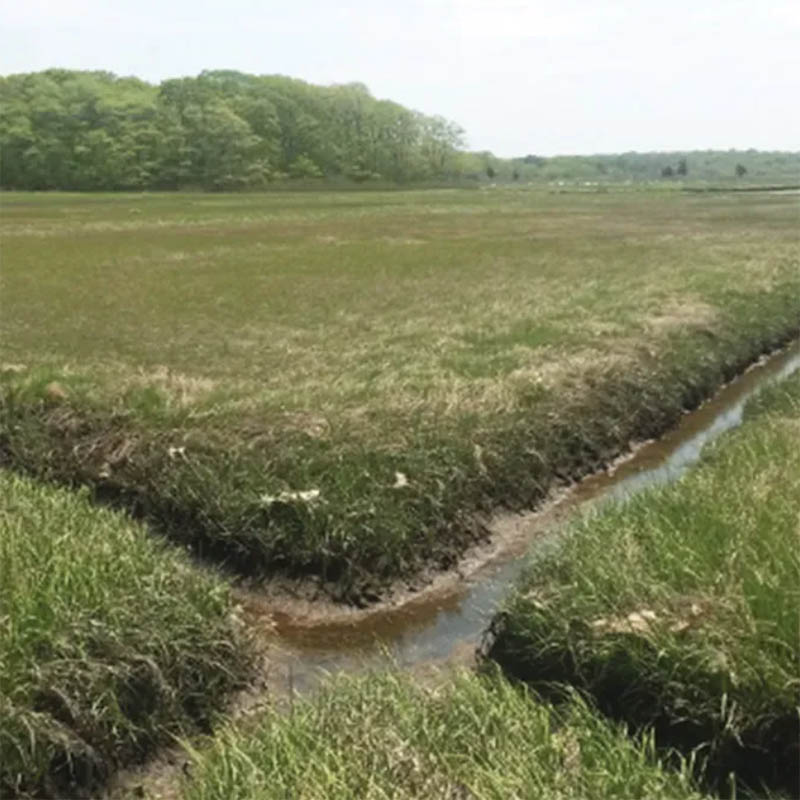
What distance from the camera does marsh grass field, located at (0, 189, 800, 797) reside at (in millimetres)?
7309

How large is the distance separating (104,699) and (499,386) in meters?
8.96

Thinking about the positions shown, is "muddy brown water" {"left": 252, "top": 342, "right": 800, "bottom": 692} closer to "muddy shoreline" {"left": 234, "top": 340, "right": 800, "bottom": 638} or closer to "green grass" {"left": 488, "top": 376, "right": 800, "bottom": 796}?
"muddy shoreline" {"left": 234, "top": 340, "right": 800, "bottom": 638}

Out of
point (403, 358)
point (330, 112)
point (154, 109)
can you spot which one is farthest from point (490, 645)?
point (330, 112)

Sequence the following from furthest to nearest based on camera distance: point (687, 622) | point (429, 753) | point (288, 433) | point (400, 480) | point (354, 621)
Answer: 1. point (288, 433)
2. point (400, 480)
3. point (354, 621)
4. point (687, 622)
5. point (429, 753)

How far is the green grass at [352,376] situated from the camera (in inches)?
456

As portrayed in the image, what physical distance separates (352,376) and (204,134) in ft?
344

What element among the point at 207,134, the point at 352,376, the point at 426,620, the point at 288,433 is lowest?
the point at 426,620

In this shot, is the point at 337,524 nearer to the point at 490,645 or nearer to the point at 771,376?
the point at 490,645

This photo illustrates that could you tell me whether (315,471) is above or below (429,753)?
above

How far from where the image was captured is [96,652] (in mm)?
7547

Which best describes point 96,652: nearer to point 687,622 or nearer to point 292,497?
point 292,497

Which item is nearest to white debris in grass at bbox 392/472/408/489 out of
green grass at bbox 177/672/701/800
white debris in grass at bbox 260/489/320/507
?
white debris in grass at bbox 260/489/320/507

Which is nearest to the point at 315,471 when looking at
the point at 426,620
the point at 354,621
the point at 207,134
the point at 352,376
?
the point at 354,621

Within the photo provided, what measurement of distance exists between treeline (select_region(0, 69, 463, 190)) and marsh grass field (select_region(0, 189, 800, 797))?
80.1m
